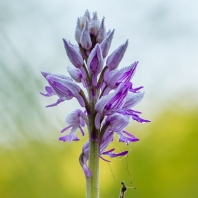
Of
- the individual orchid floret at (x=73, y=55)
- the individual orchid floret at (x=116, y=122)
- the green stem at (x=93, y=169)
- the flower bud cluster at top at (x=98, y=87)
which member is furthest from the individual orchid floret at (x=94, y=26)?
the green stem at (x=93, y=169)

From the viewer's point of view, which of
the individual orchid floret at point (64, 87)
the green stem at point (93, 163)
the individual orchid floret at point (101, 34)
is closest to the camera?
the green stem at point (93, 163)

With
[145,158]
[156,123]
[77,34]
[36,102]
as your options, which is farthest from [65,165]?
[77,34]

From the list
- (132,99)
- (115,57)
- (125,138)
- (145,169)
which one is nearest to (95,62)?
(115,57)

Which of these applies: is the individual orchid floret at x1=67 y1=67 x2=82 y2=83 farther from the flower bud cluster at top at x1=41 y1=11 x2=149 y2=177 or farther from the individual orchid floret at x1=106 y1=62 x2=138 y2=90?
the individual orchid floret at x1=106 y1=62 x2=138 y2=90

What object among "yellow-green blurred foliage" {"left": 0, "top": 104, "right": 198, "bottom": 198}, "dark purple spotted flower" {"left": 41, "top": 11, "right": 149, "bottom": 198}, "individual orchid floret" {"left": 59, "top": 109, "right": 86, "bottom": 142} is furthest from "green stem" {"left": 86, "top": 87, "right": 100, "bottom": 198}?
"yellow-green blurred foliage" {"left": 0, "top": 104, "right": 198, "bottom": 198}

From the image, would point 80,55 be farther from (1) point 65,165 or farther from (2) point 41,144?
(1) point 65,165

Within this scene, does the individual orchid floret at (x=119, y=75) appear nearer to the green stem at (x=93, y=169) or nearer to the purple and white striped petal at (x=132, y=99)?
the purple and white striped petal at (x=132, y=99)

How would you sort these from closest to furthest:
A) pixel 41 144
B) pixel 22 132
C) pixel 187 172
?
pixel 22 132, pixel 41 144, pixel 187 172
